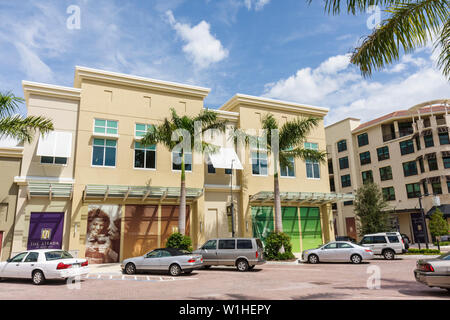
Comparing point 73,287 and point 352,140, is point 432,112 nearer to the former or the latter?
point 352,140

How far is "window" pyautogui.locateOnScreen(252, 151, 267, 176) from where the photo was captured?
29.4 metres

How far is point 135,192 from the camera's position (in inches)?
922

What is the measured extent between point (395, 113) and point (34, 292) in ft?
175

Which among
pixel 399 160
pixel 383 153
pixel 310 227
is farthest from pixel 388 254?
pixel 383 153

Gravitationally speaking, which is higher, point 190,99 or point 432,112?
point 432,112

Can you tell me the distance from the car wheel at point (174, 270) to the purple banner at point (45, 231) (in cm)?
955

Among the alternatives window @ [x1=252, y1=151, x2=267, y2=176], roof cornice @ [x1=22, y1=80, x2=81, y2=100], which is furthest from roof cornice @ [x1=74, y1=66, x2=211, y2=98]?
window @ [x1=252, y1=151, x2=267, y2=176]

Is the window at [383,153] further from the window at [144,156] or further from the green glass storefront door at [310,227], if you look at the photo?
the window at [144,156]

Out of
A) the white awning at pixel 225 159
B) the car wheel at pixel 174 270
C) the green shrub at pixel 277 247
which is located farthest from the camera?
the white awning at pixel 225 159

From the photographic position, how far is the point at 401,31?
333 inches

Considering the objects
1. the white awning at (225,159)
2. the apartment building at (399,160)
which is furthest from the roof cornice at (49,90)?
the apartment building at (399,160)

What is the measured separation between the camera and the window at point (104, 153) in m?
23.8

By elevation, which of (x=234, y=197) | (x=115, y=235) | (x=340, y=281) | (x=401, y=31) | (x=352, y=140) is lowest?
(x=340, y=281)
